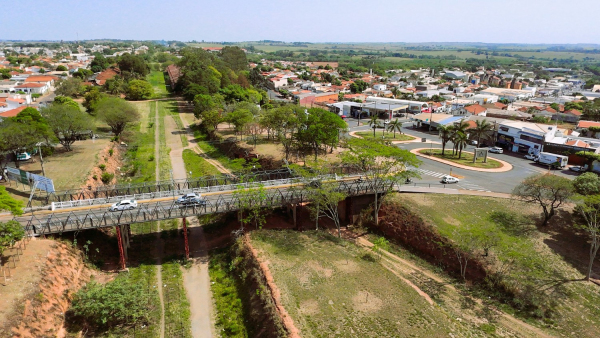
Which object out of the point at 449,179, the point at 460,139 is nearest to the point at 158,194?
the point at 449,179

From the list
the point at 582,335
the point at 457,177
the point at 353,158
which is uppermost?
the point at 353,158

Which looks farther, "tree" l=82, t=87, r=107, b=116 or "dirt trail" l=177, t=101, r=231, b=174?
"tree" l=82, t=87, r=107, b=116

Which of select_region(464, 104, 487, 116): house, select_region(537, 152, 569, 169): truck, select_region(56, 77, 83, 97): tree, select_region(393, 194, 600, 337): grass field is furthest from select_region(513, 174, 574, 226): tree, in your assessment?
select_region(56, 77, 83, 97): tree

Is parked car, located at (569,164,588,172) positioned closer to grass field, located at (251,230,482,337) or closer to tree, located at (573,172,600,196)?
tree, located at (573,172,600,196)

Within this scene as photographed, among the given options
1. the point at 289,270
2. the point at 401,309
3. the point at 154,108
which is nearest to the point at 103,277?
the point at 289,270

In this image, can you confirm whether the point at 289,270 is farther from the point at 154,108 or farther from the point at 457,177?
the point at 154,108

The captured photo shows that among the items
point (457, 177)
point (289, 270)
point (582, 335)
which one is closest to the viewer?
point (582, 335)

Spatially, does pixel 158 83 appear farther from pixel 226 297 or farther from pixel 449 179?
pixel 226 297
